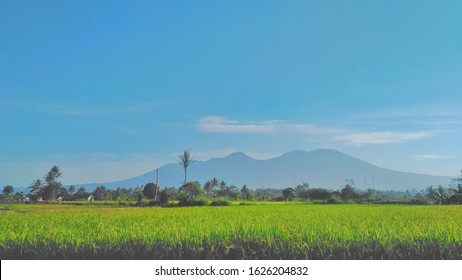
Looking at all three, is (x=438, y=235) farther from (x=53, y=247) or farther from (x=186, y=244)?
(x=53, y=247)

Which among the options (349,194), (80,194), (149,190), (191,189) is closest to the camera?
(191,189)

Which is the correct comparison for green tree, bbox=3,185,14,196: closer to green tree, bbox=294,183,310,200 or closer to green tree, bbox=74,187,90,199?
green tree, bbox=74,187,90,199

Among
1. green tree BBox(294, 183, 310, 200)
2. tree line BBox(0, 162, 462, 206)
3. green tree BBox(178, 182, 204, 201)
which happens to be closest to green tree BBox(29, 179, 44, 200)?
tree line BBox(0, 162, 462, 206)

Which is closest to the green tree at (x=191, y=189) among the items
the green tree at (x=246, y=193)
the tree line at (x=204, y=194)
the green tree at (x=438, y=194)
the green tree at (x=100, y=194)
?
the tree line at (x=204, y=194)

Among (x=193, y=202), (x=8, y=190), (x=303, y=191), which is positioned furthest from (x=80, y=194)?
(x=303, y=191)

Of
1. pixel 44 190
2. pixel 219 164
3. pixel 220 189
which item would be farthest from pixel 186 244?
pixel 219 164

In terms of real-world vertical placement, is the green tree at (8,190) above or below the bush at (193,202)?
above

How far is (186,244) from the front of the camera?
5.19 metres

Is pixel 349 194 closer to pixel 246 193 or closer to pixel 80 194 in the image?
pixel 246 193

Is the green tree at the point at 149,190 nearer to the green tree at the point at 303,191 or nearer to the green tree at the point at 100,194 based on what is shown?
the green tree at the point at 100,194

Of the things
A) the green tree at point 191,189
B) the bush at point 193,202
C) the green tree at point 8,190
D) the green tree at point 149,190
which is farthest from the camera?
the green tree at point 8,190

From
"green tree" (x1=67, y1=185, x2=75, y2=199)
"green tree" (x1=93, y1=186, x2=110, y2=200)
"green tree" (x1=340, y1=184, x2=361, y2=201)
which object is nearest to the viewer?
"green tree" (x1=340, y1=184, x2=361, y2=201)

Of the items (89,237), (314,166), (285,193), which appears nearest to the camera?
(89,237)
